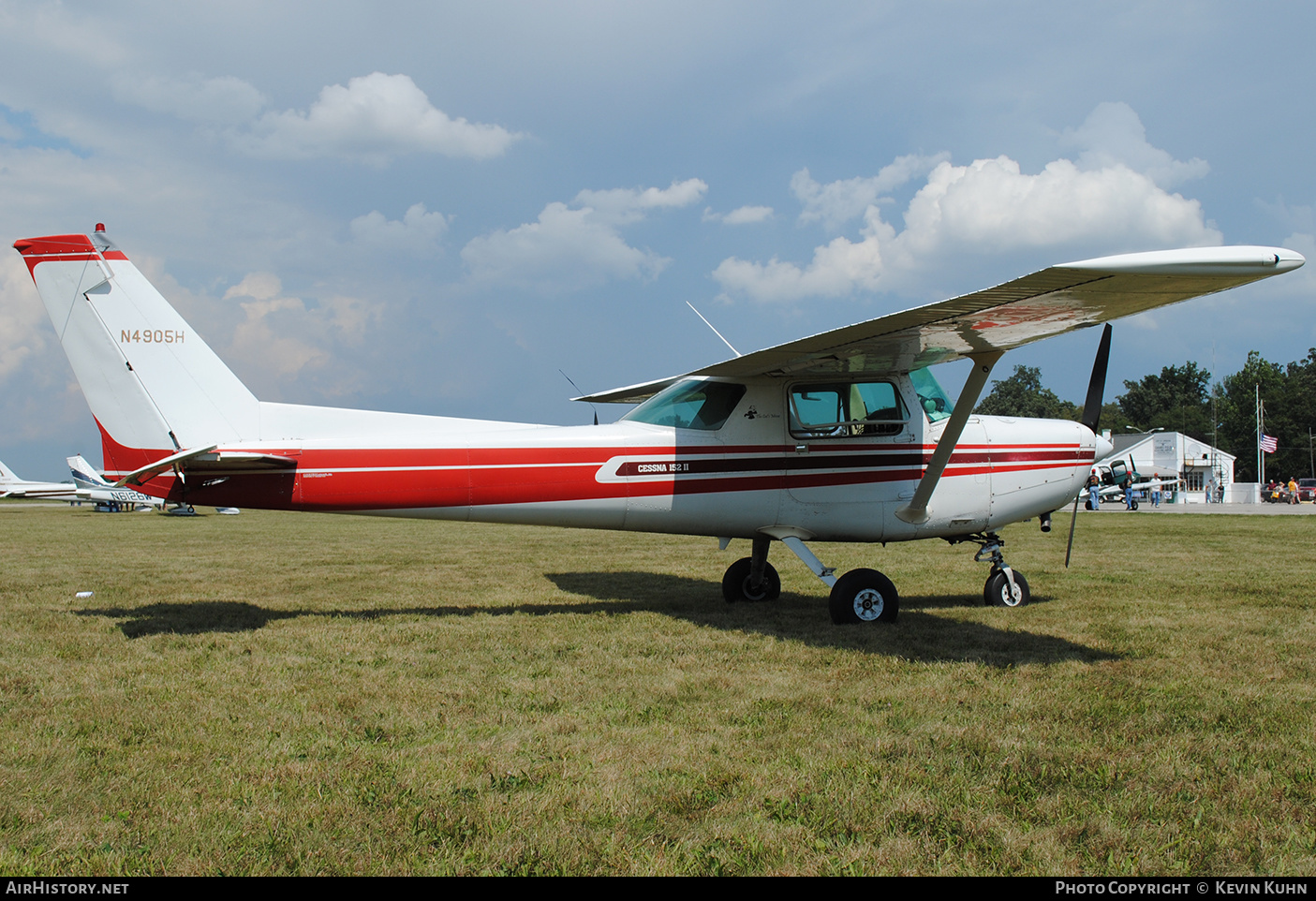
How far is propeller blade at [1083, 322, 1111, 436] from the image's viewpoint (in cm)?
857

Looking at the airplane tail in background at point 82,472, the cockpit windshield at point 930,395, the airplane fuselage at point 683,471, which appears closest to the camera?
the airplane fuselage at point 683,471

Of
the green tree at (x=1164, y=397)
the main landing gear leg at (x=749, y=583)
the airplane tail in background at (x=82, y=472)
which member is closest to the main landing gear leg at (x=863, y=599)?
the main landing gear leg at (x=749, y=583)

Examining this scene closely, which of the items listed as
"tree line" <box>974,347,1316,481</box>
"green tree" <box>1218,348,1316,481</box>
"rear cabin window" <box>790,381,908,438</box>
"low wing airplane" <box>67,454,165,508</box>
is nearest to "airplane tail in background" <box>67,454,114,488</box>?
"low wing airplane" <box>67,454,165,508</box>

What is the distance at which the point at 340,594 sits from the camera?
9.54 m

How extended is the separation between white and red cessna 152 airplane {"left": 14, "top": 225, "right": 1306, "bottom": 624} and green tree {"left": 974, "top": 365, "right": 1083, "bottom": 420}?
117m

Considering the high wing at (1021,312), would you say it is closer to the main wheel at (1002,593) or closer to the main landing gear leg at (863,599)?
the main landing gear leg at (863,599)

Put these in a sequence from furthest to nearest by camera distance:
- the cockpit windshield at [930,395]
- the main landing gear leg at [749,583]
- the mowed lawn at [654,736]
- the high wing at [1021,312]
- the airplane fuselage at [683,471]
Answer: the main landing gear leg at [749,583] → the cockpit windshield at [930,395] → the airplane fuselage at [683,471] → the high wing at [1021,312] → the mowed lawn at [654,736]

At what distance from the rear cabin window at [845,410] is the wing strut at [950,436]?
58cm

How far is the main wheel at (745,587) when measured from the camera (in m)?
9.02

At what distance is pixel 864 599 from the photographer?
7375 millimetres

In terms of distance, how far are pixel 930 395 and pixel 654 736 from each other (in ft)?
17.8

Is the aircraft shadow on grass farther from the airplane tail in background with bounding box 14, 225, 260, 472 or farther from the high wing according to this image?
the high wing

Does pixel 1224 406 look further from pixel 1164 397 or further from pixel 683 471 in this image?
pixel 683 471
